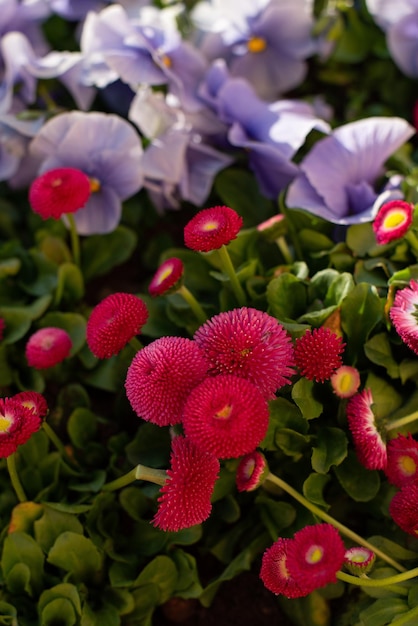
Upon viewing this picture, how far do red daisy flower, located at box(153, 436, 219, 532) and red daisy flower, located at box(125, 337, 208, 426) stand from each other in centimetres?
4

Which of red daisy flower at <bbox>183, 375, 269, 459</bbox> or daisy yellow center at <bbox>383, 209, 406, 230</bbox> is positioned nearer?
red daisy flower at <bbox>183, 375, 269, 459</bbox>

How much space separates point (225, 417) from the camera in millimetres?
717

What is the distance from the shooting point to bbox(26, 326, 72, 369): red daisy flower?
995mm

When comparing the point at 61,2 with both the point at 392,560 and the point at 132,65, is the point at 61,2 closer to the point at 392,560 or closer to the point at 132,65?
the point at 132,65

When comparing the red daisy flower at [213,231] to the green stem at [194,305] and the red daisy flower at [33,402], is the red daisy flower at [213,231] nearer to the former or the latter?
the green stem at [194,305]

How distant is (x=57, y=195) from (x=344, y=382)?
1.51ft

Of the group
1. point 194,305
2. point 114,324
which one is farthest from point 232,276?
point 114,324

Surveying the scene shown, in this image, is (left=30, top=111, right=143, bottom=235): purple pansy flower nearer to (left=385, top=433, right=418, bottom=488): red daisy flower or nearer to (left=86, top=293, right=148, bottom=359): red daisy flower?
(left=86, top=293, right=148, bottom=359): red daisy flower

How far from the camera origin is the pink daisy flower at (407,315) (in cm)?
83

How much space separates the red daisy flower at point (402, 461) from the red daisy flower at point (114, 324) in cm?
32

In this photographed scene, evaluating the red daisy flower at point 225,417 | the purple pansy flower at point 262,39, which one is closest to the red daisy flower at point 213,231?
the red daisy flower at point 225,417

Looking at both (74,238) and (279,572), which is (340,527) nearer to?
(279,572)

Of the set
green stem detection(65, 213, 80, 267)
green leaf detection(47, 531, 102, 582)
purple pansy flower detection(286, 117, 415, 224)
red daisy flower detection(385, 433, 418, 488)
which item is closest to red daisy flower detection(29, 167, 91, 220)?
green stem detection(65, 213, 80, 267)

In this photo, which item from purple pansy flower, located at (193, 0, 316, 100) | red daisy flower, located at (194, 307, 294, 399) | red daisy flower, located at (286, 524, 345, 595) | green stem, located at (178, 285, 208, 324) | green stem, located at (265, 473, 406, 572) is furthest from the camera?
purple pansy flower, located at (193, 0, 316, 100)
